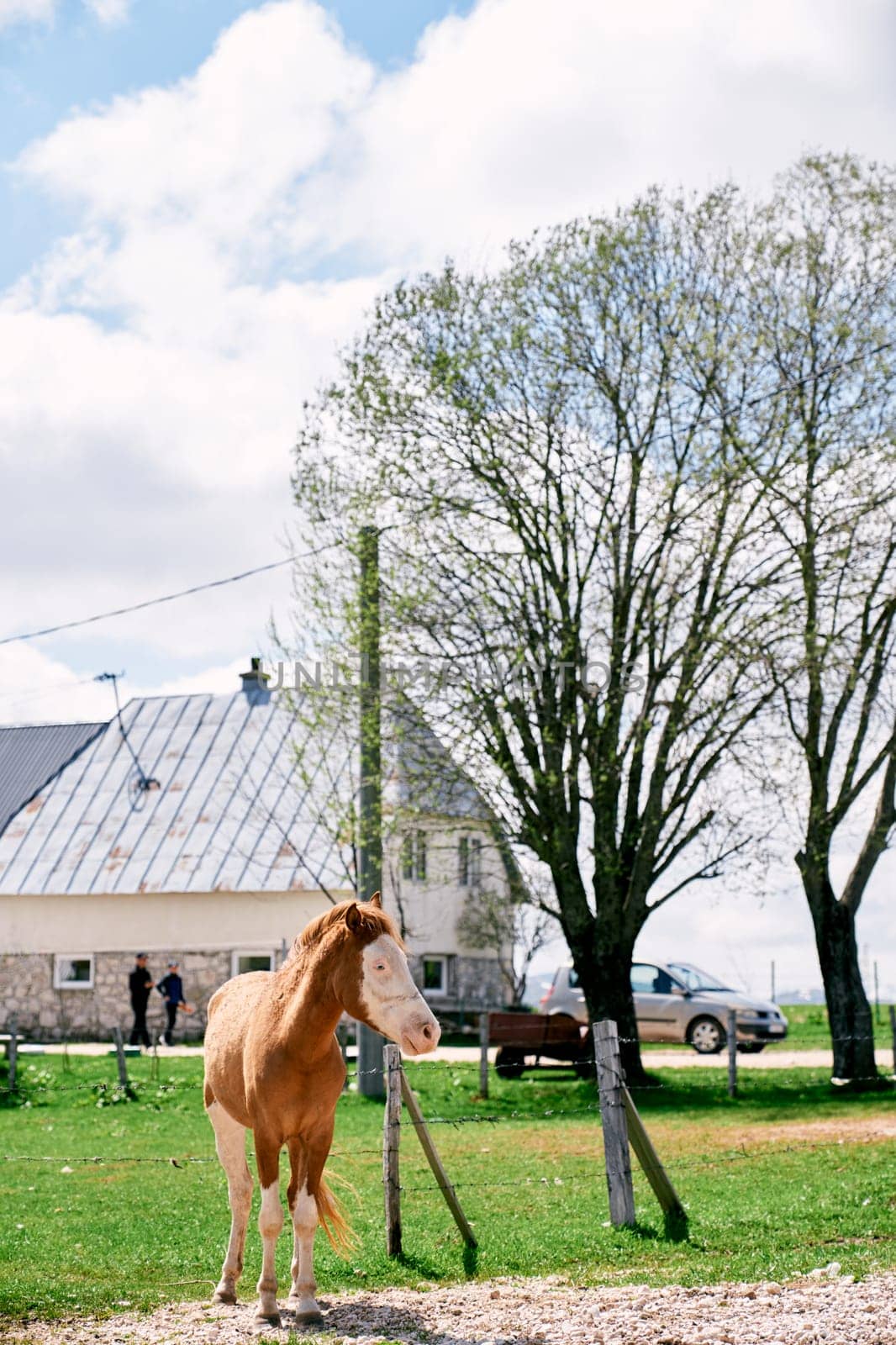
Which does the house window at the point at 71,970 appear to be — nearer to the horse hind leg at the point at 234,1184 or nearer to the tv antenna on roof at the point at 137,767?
the tv antenna on roof at the point at 137,767

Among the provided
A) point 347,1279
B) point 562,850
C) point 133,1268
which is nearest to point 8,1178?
point 133,1268

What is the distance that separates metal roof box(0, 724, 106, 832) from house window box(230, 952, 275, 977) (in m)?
8.17

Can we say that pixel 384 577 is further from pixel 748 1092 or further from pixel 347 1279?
pixel 347 1279

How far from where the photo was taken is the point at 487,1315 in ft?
24.0

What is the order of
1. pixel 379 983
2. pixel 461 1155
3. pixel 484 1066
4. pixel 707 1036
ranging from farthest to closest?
pixel 707 1036 → pixel 484 1066 → pixel 461 1155 → pixel 379 983

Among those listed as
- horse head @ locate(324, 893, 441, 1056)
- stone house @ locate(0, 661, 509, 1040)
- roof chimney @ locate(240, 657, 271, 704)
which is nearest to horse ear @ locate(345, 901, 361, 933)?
horse head @ locate(324, 893, 441, 1056)

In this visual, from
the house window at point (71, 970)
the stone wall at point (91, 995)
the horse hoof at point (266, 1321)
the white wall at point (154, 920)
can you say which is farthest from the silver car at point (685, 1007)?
the horse hoof at point (266, 1321)

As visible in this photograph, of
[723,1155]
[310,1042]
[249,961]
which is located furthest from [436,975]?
[310,1042]

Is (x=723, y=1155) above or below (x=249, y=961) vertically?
below

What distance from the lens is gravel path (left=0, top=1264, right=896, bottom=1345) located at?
6.68 metres

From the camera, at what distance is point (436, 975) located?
116 feet

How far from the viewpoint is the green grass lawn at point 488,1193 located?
8.53 meters

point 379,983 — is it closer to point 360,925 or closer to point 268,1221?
point 360,925

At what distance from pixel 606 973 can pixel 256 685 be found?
1895cm
